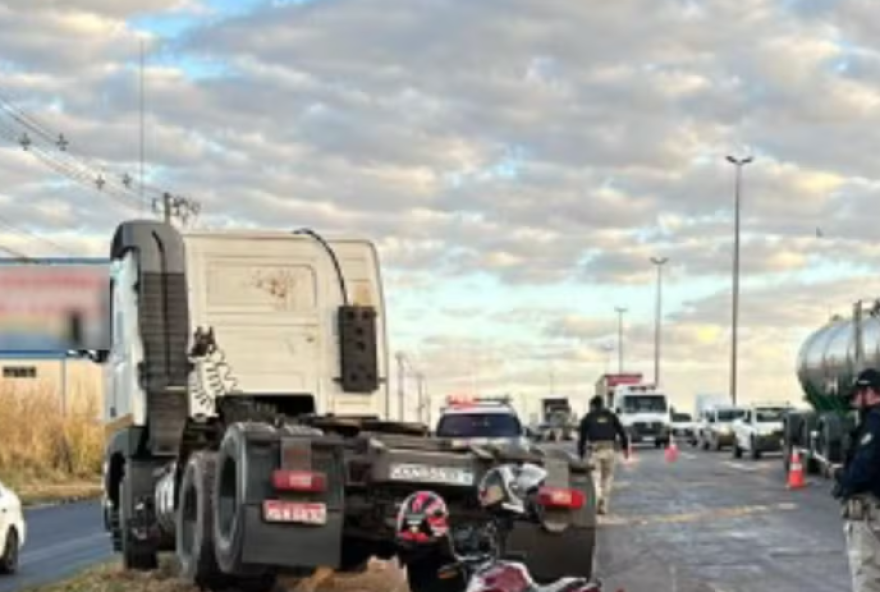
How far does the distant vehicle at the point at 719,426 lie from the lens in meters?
55.0

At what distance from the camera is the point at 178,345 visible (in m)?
13.0

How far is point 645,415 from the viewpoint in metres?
61.8

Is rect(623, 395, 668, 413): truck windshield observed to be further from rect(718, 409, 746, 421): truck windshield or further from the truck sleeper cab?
the truck sleeper cab

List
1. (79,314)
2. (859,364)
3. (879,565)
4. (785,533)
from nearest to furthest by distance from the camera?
(879,565) → (79,314) → (785,533) → (859,364)

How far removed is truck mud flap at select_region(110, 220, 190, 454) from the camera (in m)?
13.0

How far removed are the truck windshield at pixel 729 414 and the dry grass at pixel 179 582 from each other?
1595 inches

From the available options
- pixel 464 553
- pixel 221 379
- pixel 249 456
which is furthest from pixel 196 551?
pixel 464 553

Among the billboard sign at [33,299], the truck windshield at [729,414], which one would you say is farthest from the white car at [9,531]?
the truck windshield at [729,414]

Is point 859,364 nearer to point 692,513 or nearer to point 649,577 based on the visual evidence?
point 692,513

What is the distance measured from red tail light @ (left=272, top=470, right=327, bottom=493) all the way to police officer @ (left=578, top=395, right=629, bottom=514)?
1359 cm

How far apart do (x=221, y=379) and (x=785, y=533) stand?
30.7 ft

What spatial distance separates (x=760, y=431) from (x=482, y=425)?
2253cm

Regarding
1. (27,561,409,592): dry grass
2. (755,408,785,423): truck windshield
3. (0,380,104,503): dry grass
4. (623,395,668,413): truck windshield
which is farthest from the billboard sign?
(27,561,409,592): dry grass

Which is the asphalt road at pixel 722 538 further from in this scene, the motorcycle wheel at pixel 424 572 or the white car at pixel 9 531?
the white car at pixel 9 531
